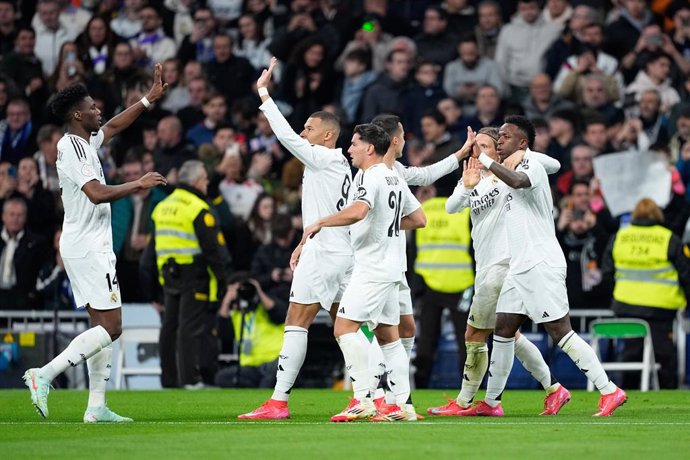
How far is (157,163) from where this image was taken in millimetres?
22250

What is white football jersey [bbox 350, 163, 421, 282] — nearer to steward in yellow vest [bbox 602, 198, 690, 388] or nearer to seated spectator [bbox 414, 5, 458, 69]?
steward in yellow vest [bbox 602, 198, 690, 388]

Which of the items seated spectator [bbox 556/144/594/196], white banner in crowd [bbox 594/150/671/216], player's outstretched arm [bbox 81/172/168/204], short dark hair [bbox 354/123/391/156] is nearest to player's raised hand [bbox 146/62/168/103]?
player's outstretched arm [bbox 81/172/168/204]

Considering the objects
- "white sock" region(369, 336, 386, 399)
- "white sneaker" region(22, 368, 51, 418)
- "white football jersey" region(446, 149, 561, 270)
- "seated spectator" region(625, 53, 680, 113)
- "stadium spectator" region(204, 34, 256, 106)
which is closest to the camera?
"white sneaker" region(22, 368, 51, 418)

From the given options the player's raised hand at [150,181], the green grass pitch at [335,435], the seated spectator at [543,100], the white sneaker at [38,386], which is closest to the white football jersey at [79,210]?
the player's raised hand at [150,181]

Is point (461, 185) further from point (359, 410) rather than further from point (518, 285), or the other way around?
point (359, 410)

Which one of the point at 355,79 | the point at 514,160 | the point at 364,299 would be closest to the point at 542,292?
the point at 514,160

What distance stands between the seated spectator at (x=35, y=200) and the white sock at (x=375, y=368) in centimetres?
973

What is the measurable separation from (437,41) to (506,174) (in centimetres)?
1134

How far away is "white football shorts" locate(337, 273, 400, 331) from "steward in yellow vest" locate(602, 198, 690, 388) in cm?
731

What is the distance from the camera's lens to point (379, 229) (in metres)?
11.8

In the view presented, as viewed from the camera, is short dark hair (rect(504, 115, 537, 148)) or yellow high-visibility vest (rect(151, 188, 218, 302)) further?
yellow high-visibility vest (rect(151, 188, 218, 302))

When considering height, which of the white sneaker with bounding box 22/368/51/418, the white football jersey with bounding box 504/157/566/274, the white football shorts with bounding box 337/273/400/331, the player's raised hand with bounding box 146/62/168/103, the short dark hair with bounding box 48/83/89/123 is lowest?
the white sneaker with bounding box 22/368/51/418

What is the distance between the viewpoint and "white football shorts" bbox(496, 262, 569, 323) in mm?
12539

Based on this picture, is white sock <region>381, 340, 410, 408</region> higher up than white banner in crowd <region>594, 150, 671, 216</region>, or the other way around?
white banner in crowd <region>594, 150, 671, 216</region>
